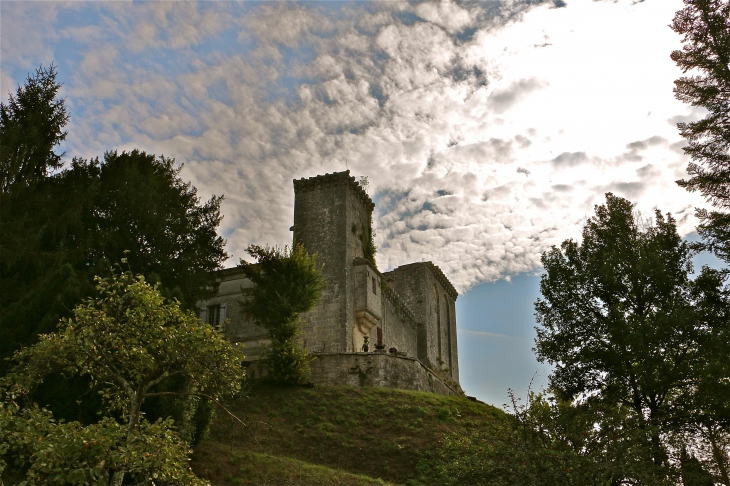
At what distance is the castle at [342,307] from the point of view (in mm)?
28750

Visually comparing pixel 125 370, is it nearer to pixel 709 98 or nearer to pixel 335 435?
pixel 335 435

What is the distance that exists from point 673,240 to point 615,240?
1.72 m

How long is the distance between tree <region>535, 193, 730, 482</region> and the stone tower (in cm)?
1302

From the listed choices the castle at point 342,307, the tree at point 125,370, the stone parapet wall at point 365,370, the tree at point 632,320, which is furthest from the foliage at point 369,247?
the tree at point 125,370

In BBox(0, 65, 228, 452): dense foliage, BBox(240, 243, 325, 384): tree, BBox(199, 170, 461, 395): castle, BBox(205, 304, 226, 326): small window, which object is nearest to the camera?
BBox(0, 65, 228, 452): dense foliage

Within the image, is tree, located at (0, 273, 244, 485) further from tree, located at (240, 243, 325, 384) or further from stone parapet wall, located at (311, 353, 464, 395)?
stone parapet wall, located at (311, 353, 464, 395)

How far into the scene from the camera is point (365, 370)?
93.4 feet

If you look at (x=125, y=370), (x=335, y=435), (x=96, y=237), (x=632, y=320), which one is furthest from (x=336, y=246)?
(x=125, y=370)

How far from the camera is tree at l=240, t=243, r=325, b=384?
2661 centimetres

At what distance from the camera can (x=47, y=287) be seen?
16500 millimetres

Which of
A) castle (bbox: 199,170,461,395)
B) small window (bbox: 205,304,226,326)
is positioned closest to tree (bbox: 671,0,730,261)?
castle (bbox: 199,170,461,395)

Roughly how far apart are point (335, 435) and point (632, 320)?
1028 cm

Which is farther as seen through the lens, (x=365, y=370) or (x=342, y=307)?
(x=342, y=307)

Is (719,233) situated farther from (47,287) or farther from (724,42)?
(47,287)
